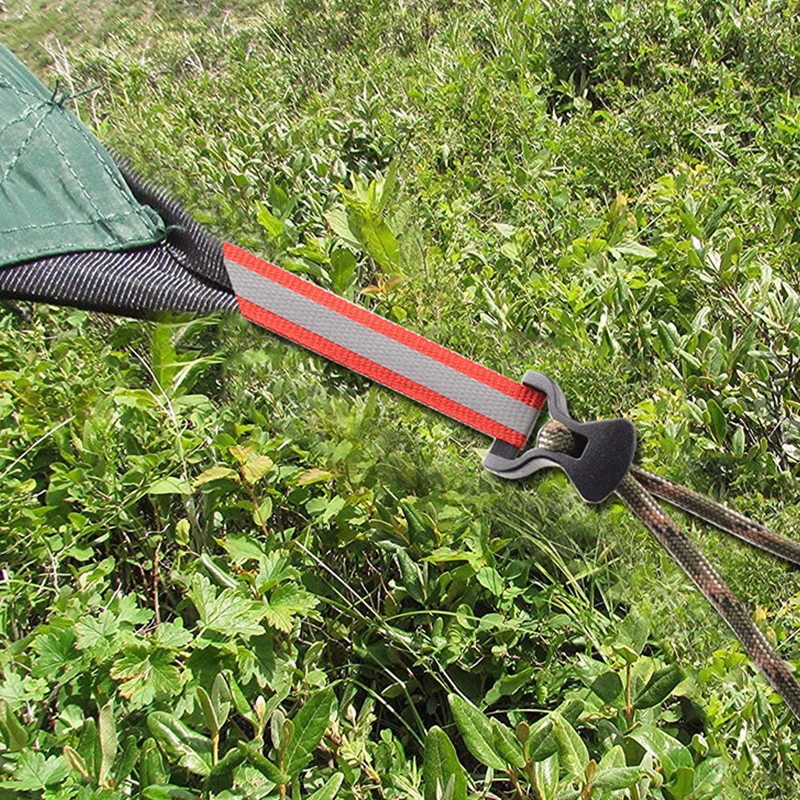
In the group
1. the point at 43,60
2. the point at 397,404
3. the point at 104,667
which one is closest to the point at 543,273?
the point at 397,404

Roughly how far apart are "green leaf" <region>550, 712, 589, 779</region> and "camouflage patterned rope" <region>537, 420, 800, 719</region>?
324 mm

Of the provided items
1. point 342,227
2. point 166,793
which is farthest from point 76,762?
point 342,227

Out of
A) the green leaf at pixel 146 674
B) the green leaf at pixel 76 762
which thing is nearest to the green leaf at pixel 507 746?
the green leaf at pixel 146 674

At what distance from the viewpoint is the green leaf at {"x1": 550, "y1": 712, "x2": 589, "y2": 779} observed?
1410 mm

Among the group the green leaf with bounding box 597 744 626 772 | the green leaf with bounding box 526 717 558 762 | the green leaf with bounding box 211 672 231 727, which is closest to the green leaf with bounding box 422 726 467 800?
the green leaf with bounding box 526 717 558 762

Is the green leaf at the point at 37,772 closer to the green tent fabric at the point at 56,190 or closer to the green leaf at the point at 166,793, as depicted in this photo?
the green leaf at the point at 166,793

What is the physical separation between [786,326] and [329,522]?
1.09 meters

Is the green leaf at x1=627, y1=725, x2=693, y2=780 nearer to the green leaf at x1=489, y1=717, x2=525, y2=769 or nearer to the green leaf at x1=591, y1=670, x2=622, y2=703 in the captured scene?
the green leaf at x1=591, y1=670, x2=622, y2=703

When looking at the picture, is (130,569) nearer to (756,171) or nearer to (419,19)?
(756,171)

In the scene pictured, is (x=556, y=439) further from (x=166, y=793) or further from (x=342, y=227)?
(x=342, y=227)

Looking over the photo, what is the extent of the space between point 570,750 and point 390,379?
714 millimetres

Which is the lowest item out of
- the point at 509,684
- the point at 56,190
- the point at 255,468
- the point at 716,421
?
the point at 509,684

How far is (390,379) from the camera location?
173 cm

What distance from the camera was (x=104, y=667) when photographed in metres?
1.63
